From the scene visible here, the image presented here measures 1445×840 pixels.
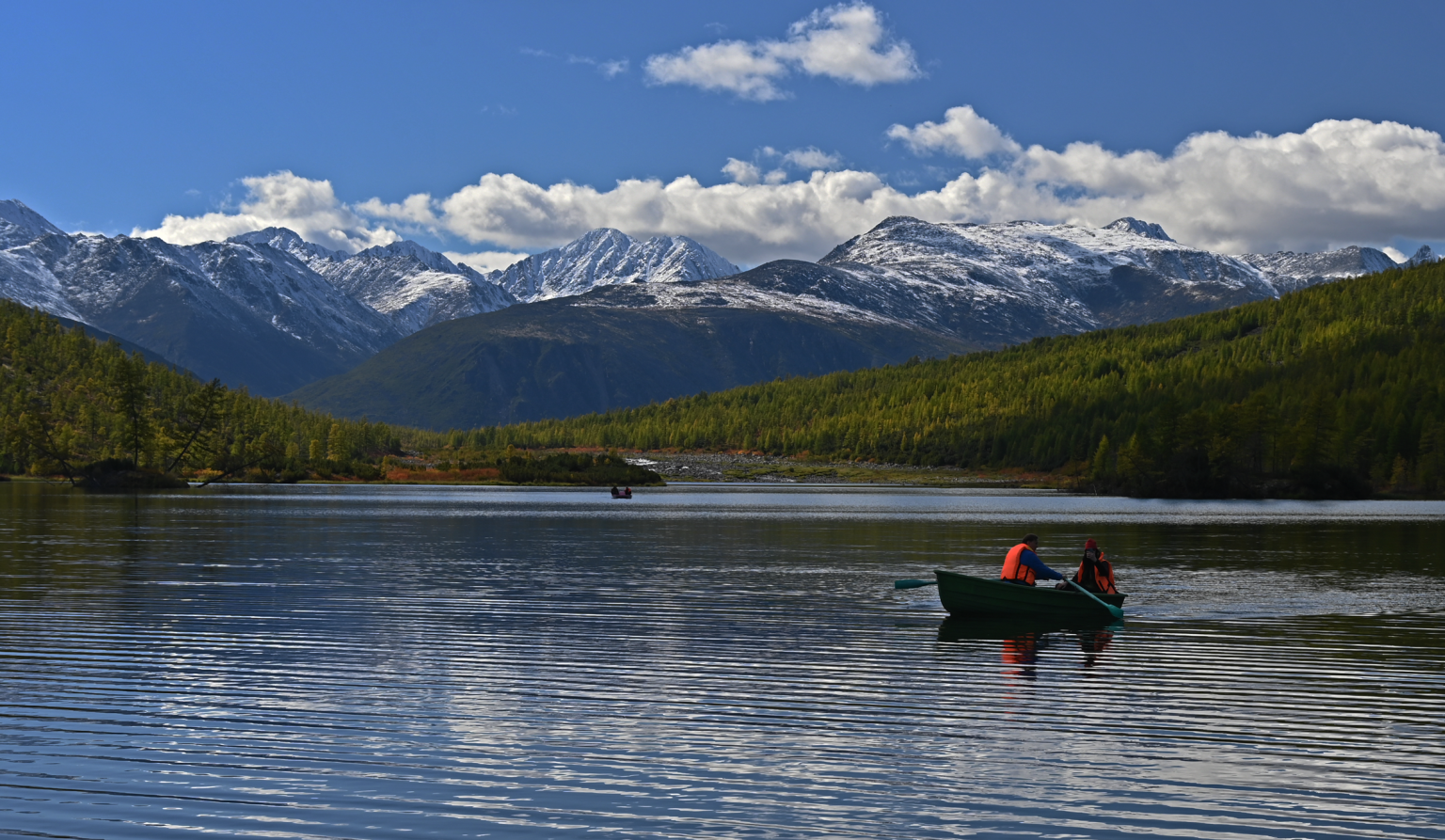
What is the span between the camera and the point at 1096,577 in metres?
42.5

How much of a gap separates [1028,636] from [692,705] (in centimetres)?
1686

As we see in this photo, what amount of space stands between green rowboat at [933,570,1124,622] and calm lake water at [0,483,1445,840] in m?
1.08

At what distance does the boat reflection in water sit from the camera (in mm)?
34000

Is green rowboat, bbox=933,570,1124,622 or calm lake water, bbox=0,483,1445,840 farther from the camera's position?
green rowboat, bbox=933,570,1124,622

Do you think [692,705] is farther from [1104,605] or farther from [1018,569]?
[1104,605]

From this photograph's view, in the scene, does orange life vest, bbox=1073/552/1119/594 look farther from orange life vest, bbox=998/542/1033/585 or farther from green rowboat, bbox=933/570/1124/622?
orange life vest, bbox=998/542/1033/585

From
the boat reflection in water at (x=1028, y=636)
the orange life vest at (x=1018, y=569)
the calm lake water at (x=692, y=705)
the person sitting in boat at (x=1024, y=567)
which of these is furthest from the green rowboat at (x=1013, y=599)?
the calm lake water at (x=692, y=705)

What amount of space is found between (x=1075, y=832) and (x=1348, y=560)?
58056mm

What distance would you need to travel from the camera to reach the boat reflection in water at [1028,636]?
112 feet

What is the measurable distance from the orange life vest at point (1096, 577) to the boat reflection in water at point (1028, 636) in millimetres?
1554

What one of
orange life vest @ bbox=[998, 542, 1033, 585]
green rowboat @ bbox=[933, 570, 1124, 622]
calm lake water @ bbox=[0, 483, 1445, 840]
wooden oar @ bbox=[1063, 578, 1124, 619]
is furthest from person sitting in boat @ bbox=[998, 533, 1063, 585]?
calm lake water @ bbox=[0, 483, 1445, 840]

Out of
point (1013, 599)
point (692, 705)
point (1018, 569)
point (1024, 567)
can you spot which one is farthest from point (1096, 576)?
point (692, 705)

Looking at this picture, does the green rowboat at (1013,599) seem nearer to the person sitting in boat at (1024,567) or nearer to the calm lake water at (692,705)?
the person sitting in boat at (1024,567)

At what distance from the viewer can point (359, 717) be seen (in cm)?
2442
